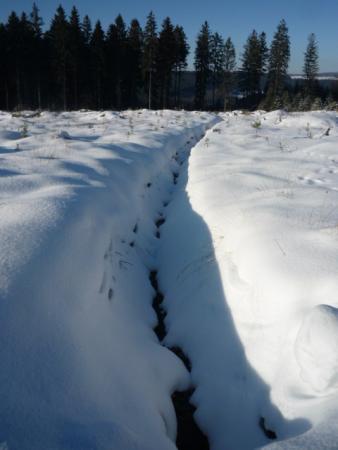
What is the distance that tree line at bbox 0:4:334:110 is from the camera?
3019 cm

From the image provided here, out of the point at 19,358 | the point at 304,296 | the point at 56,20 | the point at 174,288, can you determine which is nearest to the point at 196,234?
the point at 174,288

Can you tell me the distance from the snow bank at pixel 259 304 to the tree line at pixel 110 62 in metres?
23.3

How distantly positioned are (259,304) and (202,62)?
4303 cm

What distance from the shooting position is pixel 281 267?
2.65m

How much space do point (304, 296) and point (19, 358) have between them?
187cm

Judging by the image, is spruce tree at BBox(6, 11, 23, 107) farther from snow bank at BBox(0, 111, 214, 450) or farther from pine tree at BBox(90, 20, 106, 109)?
snow bank at BBox(0, 111, 214, 450)

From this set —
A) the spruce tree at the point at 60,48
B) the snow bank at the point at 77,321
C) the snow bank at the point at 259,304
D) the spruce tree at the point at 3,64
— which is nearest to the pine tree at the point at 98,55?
the spruce tree at the point at 60,48

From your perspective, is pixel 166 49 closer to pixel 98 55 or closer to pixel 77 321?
pixel 98 55

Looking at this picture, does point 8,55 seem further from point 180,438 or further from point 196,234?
point 180,438

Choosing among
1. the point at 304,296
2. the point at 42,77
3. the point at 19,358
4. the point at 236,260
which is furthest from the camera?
the point at 42,77

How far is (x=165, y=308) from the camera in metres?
3.41

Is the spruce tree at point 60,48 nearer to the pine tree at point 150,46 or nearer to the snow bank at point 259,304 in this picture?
the pine tree at point 150,46

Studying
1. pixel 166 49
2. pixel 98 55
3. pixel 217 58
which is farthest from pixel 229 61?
pixel 98 55

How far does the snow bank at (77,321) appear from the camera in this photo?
57.9 inches
